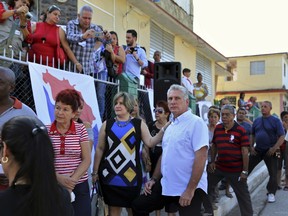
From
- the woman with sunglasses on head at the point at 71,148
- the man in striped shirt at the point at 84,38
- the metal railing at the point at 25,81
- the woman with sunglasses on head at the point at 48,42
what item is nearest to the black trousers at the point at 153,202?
the woman with sunglasses on head at the point at 71,148

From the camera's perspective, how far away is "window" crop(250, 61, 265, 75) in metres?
40.6

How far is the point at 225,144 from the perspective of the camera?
669 cm

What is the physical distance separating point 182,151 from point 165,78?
284cm

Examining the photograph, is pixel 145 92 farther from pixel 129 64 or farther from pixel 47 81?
pixel 47 81

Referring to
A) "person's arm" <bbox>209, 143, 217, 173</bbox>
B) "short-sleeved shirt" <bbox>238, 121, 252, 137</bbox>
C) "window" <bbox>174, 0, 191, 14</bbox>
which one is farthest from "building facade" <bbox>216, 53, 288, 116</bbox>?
"person's arm" <bbox>209, 143, 217, 173</bbox>

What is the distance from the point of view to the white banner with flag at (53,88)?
15.9ft

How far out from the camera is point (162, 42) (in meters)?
15.3

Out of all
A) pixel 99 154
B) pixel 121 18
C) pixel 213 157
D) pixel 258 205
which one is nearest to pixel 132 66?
pixel 213 157

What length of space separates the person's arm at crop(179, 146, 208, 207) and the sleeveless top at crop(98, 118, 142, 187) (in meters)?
0.82

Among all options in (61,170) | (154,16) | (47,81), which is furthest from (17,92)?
(154,16)

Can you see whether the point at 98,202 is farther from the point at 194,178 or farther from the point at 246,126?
the point at 246,126

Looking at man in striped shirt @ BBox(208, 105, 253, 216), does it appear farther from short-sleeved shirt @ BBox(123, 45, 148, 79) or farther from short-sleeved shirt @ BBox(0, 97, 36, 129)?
short-sleeved shirt @ BBox(0, 97, 36, 129)

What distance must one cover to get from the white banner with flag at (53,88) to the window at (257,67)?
36986 mm

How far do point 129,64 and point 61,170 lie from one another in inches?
169
